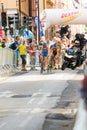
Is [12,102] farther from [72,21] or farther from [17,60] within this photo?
[72,21]

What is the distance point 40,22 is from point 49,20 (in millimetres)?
2903

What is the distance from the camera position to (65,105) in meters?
11.9

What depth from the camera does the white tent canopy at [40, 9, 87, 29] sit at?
1352 inches

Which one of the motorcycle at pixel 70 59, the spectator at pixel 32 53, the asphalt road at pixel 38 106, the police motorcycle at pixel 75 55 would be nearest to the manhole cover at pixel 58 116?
the asphalt road at pixel 38 106

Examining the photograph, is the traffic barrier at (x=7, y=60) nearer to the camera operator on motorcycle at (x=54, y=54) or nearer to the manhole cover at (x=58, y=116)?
the camera operator on motorcycle at (x=54, y=54)

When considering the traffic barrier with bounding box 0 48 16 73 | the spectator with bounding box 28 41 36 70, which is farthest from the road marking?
the spectator with bounding box 28 41 36 70

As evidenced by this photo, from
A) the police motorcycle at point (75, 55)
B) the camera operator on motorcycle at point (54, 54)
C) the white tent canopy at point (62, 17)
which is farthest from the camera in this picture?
the white tent canopy at point (62, 17)

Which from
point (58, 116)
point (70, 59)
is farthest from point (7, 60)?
point (58, 116)

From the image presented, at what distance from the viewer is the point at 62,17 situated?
113 feet

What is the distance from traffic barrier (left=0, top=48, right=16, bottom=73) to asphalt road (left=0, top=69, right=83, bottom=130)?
6408mm

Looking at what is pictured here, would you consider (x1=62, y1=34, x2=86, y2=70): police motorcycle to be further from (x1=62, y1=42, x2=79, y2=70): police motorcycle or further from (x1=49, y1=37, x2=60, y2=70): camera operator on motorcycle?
(x1=49, y1=37, x2=60, y2=70): camera operator on motorcycle

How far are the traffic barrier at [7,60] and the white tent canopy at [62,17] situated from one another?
7154 millimetres

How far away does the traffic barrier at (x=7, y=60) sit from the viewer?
977 inches

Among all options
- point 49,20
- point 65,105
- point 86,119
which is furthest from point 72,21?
point 86,119
